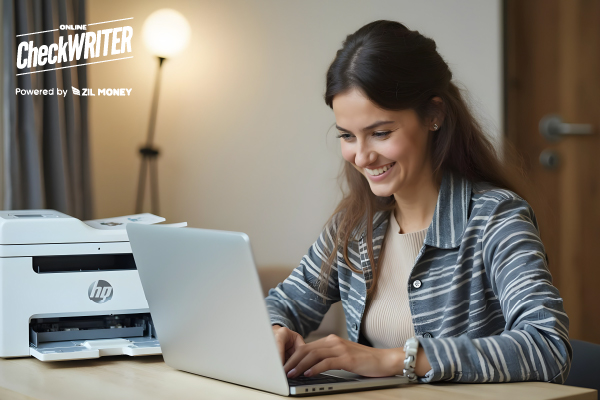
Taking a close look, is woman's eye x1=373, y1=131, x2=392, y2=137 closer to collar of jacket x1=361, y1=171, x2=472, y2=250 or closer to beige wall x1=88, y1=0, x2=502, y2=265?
collar of jacket x1=361, y1=171, x2=472, y2=250

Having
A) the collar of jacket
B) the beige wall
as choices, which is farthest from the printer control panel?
the beige wall

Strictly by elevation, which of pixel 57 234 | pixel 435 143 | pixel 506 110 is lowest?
pixel 57 234

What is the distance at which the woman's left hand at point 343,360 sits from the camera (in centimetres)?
99

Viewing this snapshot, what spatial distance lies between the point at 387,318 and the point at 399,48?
0.56 m

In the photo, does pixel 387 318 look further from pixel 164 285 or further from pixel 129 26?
pixel 129 26

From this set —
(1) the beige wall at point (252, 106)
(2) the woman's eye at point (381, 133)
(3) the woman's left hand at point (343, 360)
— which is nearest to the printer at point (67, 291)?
(3) the woman's left hand at point (343, 360)

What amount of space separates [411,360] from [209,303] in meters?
0.32

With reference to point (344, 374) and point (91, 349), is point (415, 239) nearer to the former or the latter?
point (344, 374)

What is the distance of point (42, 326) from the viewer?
1.33 metres

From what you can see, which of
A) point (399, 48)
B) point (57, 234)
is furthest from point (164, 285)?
point (399, 48)

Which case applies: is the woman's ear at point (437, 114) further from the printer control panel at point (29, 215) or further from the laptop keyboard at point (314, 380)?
the printer control panel at point (29, 215)

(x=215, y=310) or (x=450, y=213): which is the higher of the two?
(x=450, y=213)

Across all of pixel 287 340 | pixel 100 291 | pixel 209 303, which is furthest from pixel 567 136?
Result: pixel 209 303

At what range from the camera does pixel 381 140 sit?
52.0 inches
